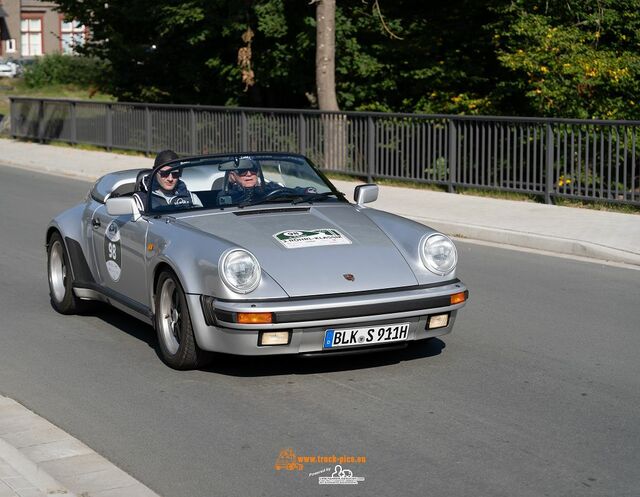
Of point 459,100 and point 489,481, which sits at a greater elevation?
point 459,100

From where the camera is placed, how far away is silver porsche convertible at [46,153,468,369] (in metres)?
7.08

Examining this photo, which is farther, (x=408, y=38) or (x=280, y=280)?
(x=408, y=38)

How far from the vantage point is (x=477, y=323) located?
30.1ft

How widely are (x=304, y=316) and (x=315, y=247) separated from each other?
2.14 ft

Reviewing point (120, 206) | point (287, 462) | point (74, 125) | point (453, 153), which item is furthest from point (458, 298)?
point (74, 125)

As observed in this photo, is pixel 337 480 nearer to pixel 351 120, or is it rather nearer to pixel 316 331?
pixel 316 331

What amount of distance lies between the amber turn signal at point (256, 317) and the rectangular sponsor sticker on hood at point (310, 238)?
64cm

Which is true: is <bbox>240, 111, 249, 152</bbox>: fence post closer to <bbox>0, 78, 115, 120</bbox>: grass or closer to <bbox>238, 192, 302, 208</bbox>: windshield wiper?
<bbox>238, 192, 302, 208</bbox>: windshield wiper

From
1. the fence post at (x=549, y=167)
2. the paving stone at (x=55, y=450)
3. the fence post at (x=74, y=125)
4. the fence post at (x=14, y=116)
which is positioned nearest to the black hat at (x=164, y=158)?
the paving stone at (x=55, y=450)

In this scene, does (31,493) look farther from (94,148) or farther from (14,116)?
(14,116)

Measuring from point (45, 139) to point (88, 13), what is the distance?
4.35m

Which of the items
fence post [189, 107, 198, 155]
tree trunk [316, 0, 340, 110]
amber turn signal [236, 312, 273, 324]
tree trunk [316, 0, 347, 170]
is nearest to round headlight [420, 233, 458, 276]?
amber turn signal [236, 312, 273, 324]

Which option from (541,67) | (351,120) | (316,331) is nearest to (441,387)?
(316,331)

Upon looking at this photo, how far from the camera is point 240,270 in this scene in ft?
23.4
